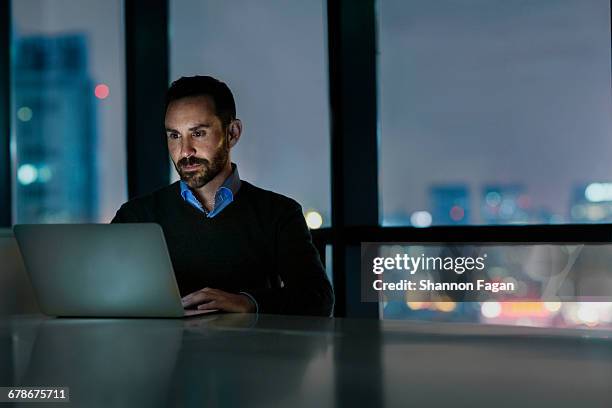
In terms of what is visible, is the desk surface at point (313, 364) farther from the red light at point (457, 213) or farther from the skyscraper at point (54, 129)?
the skyscraper at point (54, 129)

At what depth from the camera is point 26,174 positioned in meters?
4.40

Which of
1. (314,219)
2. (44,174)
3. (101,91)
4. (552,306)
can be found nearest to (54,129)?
(44,174)

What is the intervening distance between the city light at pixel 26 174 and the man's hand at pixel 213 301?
2.94 meters

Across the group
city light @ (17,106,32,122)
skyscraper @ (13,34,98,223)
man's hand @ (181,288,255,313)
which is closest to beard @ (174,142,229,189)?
man's hand @ (181,288,255,313)

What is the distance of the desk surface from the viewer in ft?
2.58

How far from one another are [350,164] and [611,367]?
8.16 ft

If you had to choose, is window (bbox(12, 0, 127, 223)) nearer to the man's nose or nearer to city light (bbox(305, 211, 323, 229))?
city light (bbox(305, 211, 323, 229))

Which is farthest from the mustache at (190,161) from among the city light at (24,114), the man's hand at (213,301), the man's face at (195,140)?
the city light at (24,114)

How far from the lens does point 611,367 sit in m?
0.94

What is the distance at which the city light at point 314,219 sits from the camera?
3.48 meters

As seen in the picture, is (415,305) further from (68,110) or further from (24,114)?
(24,114)

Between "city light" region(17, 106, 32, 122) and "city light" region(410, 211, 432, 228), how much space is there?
2308 millimetres

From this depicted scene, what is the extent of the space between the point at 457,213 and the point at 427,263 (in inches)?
9.8

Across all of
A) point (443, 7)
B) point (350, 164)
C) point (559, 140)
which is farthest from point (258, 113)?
point (559, 140)
